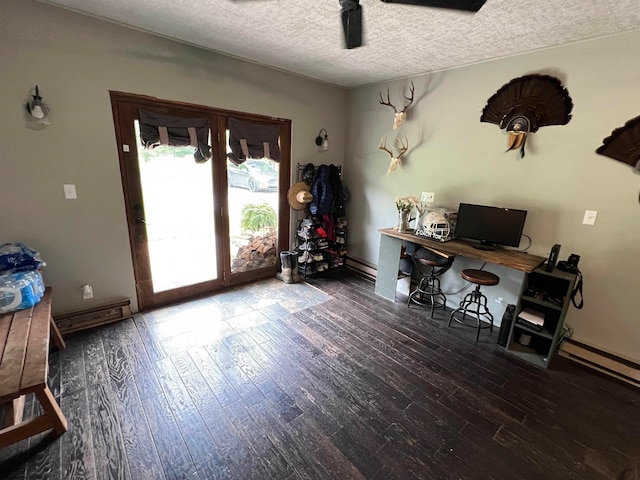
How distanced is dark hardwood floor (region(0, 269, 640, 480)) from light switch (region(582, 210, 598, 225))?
1.23 m

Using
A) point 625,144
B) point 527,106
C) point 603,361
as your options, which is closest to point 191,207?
point 527,106

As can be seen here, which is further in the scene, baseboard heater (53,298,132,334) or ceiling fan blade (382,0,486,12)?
baseboard heater (53,298,132,334)

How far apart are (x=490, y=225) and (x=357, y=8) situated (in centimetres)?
221

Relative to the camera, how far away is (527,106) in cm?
252

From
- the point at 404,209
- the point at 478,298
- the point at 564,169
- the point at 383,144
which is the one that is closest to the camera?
the point at 564,169

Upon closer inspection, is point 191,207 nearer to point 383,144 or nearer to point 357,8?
point 357,8

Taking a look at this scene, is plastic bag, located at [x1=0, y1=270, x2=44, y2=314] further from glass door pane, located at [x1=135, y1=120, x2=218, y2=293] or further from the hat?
the hat

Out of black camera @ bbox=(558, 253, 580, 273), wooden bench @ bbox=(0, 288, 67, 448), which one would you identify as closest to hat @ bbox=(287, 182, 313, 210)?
wooden bench @ bbox=(0, 288, 67, 448)

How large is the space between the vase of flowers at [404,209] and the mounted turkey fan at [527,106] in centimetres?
105

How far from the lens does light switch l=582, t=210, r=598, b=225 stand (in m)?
2.30

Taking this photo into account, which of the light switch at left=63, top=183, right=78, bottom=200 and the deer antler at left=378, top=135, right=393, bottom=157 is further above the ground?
the deer antler at left=378, top=135, right=393, bottom=157

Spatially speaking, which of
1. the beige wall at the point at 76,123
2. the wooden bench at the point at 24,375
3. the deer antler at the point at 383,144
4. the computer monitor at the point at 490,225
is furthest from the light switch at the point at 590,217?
the wooden bench at the point at 24,375

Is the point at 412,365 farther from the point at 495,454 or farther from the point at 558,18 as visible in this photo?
the point at 558,18

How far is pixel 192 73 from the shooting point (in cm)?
276
